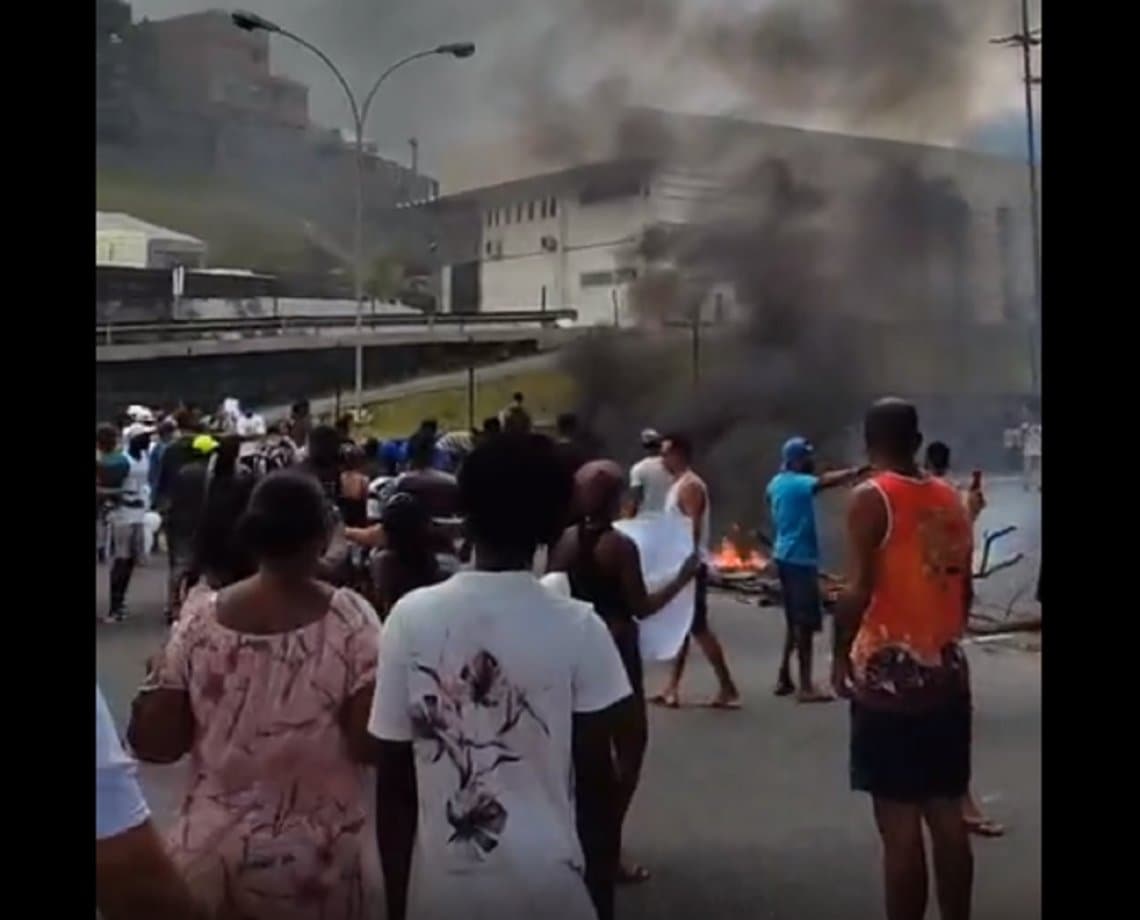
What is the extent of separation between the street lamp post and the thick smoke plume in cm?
21

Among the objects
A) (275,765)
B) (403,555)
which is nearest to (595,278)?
(403,555)

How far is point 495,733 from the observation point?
1.97m

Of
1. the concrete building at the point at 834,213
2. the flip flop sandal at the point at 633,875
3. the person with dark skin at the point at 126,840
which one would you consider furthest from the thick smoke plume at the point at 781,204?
the person with dark skin at the point at 126,840

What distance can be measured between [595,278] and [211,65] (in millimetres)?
833

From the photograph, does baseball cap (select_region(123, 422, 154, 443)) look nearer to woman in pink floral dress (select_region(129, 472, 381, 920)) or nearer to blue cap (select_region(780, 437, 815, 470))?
woman in pink floral dress (select_region(129, 472, 381, 920))

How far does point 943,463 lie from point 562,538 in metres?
0.77

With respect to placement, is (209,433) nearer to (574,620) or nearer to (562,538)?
(562,538)

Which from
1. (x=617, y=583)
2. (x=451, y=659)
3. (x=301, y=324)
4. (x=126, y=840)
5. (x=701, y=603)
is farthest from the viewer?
(x=301, y=324)

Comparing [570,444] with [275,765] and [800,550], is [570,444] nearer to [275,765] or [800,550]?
[800,550]

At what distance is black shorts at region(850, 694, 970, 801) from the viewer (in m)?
2.61

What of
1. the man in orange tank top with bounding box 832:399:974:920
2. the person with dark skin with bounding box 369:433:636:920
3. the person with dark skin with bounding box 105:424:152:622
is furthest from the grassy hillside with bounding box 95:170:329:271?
the man in orange tank top with bounding box 832:399:974:920

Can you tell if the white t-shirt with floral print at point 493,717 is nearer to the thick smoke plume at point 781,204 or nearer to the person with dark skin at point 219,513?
the person with dark skin at point 219,513

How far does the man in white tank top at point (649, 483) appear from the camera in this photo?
2588mm

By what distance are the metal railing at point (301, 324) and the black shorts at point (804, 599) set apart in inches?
25.1
